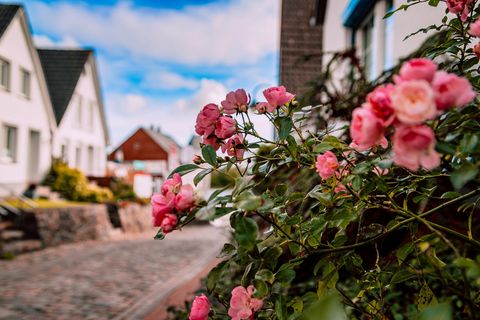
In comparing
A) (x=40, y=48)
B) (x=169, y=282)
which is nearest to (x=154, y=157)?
(x=40, y=48)

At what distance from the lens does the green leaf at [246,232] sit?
828mm

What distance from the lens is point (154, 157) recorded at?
43.8 m

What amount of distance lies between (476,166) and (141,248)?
35.8 ft

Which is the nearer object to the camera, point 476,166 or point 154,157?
point 476,166

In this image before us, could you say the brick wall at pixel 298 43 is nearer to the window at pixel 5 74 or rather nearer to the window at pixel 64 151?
the window at pixel 5 74

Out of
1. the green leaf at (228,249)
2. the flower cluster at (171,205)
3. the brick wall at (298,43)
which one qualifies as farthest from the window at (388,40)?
the flower cluster at (171,205)

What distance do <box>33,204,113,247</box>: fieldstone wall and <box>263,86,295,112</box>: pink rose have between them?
1061cm

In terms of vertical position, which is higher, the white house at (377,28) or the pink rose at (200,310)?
the white house at (377,28)

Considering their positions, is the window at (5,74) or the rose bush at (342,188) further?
the window at (5,74)

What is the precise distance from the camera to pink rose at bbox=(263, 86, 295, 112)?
1.11 m

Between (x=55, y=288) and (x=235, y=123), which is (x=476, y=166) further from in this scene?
(x=55, y=288)

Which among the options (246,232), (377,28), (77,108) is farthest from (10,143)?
(246,232)

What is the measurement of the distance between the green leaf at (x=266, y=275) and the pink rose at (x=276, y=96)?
0.40 m

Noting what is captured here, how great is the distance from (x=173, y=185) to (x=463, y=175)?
547 mm
